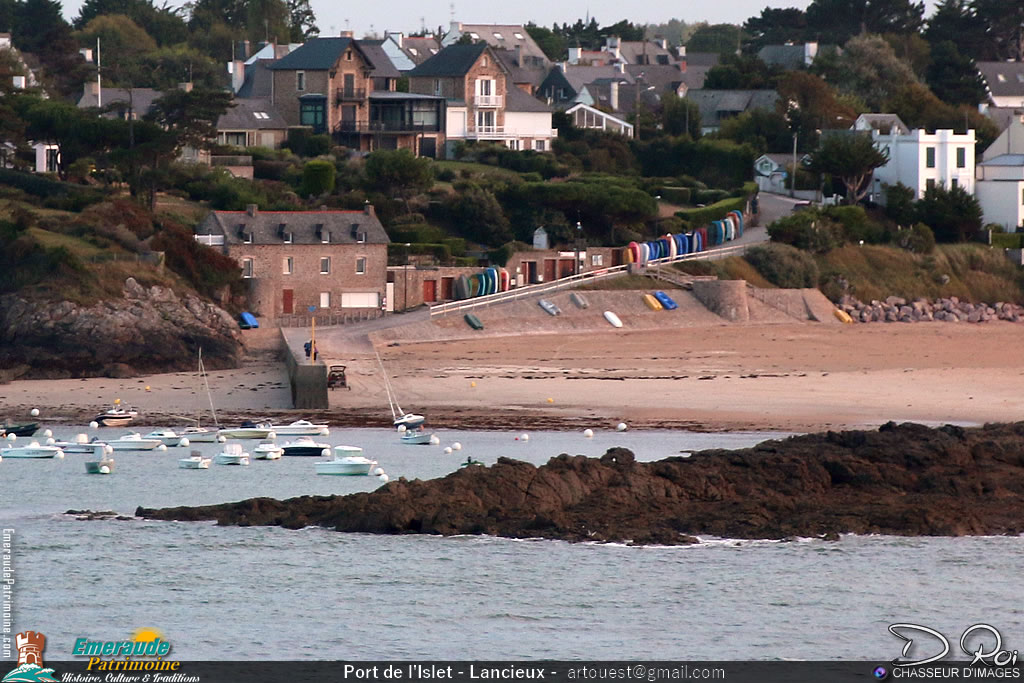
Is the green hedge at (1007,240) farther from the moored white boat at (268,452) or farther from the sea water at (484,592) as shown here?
the sea water at (484,592)

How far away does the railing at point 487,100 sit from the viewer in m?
82.9

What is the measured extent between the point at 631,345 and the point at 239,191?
18118 mm

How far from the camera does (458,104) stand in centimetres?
8212

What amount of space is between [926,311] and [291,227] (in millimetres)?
23599

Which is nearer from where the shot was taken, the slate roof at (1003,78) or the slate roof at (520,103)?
the slate roof at (520,103)

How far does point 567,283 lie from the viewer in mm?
59875

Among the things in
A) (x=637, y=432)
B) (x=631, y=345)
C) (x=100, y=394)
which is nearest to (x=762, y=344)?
(x=631, y=345)

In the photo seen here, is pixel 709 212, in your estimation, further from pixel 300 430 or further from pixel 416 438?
pixel 300 430

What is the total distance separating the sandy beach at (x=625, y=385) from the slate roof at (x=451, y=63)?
29860mm

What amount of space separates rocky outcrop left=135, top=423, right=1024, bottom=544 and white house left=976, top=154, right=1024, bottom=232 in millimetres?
38913

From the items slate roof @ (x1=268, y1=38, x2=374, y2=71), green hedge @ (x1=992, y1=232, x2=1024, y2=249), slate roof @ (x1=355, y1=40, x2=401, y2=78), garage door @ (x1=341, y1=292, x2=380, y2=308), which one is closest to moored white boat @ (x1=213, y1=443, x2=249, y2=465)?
garage door @ (x1=341, y1=292, x2=380, y2=308)

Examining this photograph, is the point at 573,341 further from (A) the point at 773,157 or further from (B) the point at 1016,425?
(A) the point at 773,157

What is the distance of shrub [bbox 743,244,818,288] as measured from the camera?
6353 cm

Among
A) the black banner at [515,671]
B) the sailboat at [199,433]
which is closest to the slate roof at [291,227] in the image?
the sailboat at [199,433]
